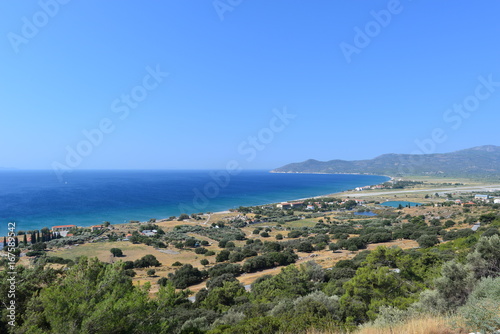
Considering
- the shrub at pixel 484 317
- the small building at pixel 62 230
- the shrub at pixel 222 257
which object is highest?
the shrub at pixel 484 317

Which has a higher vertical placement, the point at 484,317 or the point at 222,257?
the point at 484,317

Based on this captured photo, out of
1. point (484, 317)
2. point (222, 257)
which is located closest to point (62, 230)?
point (222, 257)

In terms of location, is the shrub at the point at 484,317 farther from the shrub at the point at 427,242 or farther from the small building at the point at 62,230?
the small building at the point at 62,230

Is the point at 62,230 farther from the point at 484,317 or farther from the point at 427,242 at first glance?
the point at 484,317

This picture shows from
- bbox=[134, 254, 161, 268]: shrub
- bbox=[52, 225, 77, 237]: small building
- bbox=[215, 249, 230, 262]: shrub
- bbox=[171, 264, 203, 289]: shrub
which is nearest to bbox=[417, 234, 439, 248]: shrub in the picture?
bbox=[215, 249, 230, 262]: shrub

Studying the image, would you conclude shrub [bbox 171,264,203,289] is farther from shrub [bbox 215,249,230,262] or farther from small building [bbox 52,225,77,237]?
small building [bbox 52,225,77,237]

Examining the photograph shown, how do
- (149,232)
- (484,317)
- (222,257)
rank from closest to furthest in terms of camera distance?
1. (484,317)
2. (222,257)
3. (149,232)

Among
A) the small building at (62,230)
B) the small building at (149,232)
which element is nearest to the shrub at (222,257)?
the small building at (149,232)

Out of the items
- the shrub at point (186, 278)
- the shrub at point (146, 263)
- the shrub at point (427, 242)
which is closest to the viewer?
the shrub at point (186, 278)

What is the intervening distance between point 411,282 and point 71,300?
12.6 metres

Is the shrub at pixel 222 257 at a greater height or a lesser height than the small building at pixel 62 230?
lesser

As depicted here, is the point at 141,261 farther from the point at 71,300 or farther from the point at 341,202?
the point at 341,202

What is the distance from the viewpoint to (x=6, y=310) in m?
5.72

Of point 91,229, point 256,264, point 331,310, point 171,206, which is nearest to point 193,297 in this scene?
point 256,264
